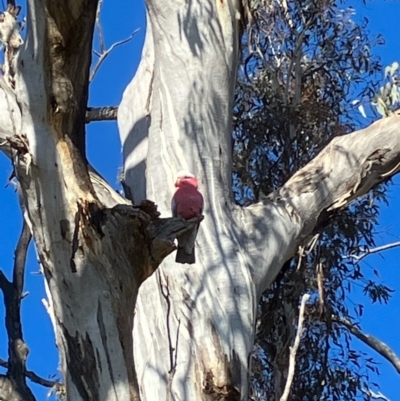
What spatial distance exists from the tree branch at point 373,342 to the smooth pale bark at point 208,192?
0.86 metres

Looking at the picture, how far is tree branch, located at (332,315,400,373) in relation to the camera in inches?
158

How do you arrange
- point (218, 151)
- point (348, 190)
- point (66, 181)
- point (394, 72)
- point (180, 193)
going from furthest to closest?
point (394, 72) → point (348, 190) → point (218, 151) → point (180, 193) → point (66, 181)

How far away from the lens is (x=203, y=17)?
11.0 ft

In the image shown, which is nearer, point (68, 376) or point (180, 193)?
point (68, 376)

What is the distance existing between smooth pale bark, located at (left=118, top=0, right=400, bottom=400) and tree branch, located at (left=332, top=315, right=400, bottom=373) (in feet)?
2.82

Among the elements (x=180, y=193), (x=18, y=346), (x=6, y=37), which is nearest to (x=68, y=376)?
(x=180, y=193)

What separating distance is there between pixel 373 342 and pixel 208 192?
1.64m

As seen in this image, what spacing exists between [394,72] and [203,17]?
77.6 inches

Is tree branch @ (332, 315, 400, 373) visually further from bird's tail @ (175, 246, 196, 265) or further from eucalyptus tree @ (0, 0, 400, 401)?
bird's tail @ (175, 246, 196, 265)

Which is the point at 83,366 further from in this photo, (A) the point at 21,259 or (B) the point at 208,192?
(A) the point at 21,259

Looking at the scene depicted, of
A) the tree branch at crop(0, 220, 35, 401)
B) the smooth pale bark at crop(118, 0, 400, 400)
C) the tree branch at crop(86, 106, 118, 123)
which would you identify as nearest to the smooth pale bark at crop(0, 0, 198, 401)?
the smooth pale bark at crop(118, 0, 400, 400)

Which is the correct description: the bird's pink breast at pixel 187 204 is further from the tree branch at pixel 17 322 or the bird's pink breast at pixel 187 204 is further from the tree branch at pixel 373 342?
the tree branch at pixel 373 342

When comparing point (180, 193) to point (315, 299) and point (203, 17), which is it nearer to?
point (203, 17)

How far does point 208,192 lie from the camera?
304 cm
